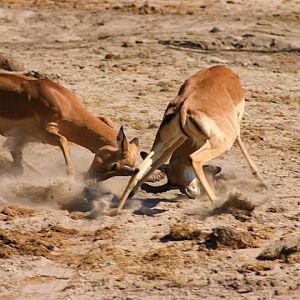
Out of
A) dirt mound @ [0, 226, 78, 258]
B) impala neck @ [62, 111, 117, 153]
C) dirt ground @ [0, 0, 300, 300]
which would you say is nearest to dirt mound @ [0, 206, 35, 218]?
dirt ground @ [0, 0, 300, 300]

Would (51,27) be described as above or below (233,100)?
below

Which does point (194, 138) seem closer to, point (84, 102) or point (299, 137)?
point (299, 137)

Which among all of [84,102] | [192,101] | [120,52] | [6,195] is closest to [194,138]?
[192,101]

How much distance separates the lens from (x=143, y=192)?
1241cm

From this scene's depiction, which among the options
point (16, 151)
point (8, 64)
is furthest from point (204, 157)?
point (8, 64)

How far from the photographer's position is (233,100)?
12266 millimetres

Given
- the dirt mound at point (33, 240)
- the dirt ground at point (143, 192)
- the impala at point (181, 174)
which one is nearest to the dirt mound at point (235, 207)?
the dirt ground at point (143, 192)

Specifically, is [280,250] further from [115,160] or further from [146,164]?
[115,160]

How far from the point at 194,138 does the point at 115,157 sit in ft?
3.70

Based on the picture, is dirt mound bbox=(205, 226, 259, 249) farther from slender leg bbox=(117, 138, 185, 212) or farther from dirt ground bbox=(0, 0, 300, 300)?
slender leg bbox=(117, 138, 185, 212)

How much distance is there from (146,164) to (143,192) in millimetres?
641

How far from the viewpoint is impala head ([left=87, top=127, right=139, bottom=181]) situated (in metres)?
12.3

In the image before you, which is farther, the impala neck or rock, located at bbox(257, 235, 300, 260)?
the impala neck

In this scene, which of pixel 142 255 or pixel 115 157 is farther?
pixel 115 157
